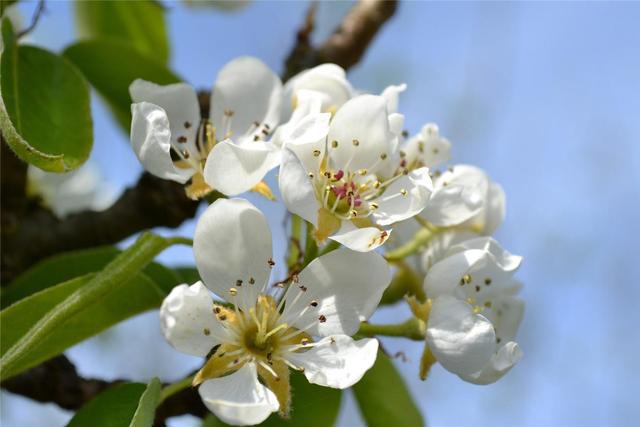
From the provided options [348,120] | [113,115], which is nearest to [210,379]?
[348,120]

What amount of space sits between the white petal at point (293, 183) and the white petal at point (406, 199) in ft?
0.51

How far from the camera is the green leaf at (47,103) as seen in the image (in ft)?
4.45

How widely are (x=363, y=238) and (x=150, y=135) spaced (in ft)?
1.14

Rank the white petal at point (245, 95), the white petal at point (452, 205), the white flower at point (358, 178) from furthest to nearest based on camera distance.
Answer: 1. the white petal at point (245, 95)
2. the white petal at point (452, 205)
3. the white flower at point (358, 178)

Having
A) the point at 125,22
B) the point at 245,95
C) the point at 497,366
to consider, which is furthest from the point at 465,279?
the point at 125,22

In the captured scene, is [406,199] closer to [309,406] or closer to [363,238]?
[363,238]

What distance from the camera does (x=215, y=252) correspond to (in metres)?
1.26

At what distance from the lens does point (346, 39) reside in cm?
219

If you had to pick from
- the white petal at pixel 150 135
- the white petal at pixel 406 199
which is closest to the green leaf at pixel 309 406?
the white petal at pixel 406 199

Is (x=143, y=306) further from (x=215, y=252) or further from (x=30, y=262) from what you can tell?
(x=30, y=262)

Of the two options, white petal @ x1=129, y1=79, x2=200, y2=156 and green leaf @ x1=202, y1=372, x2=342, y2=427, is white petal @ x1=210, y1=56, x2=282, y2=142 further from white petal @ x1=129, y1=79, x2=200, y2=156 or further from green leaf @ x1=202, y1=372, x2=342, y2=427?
green leaf @ x1=202, y1=372, x2=342, y2=427

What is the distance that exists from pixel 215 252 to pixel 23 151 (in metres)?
0.28

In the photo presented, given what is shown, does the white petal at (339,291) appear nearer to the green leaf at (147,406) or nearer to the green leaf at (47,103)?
the green leaf at (147,406)

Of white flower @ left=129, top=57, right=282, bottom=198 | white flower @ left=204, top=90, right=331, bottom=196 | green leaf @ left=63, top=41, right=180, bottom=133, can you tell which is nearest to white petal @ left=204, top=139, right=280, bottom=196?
white flower @ left=204, top=90, right=331, bottom=196
